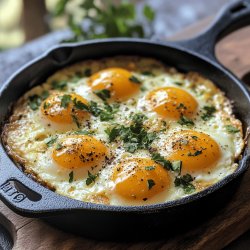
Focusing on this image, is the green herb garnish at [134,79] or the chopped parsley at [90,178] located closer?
the chopped parsley at [90,178]

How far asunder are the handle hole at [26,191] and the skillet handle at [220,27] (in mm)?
1452

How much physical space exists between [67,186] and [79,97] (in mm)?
663

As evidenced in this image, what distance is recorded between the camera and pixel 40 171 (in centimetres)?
244

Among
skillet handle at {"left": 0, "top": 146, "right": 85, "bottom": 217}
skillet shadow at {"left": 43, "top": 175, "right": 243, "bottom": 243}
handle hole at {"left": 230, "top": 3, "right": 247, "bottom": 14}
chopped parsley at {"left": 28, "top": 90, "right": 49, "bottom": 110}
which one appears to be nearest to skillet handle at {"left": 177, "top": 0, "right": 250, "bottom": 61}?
handle hole at {"left": 230, "top": 3, "right": 247, "bottom": 14}

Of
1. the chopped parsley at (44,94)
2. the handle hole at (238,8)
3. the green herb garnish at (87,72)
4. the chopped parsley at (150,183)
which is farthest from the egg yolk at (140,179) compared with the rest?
the handle hole at (238,8)

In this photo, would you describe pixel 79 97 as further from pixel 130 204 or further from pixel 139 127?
pixel 130 204

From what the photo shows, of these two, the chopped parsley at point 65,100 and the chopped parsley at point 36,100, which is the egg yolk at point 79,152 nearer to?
the chopped parsley at point 65,100

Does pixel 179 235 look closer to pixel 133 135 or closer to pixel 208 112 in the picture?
pixel 133 135

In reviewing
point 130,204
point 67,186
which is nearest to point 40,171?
point 67,186

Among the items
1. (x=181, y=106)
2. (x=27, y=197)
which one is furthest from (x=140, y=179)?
(x=181, y=106)

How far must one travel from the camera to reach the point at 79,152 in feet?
8.05

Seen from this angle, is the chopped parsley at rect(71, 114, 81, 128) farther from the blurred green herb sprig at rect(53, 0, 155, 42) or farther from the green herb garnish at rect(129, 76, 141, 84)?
the blurred green herb sprig at rect(53, 0, 155, 42)

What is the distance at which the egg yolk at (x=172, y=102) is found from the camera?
9.12 feet

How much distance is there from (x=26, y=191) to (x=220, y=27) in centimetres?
171
